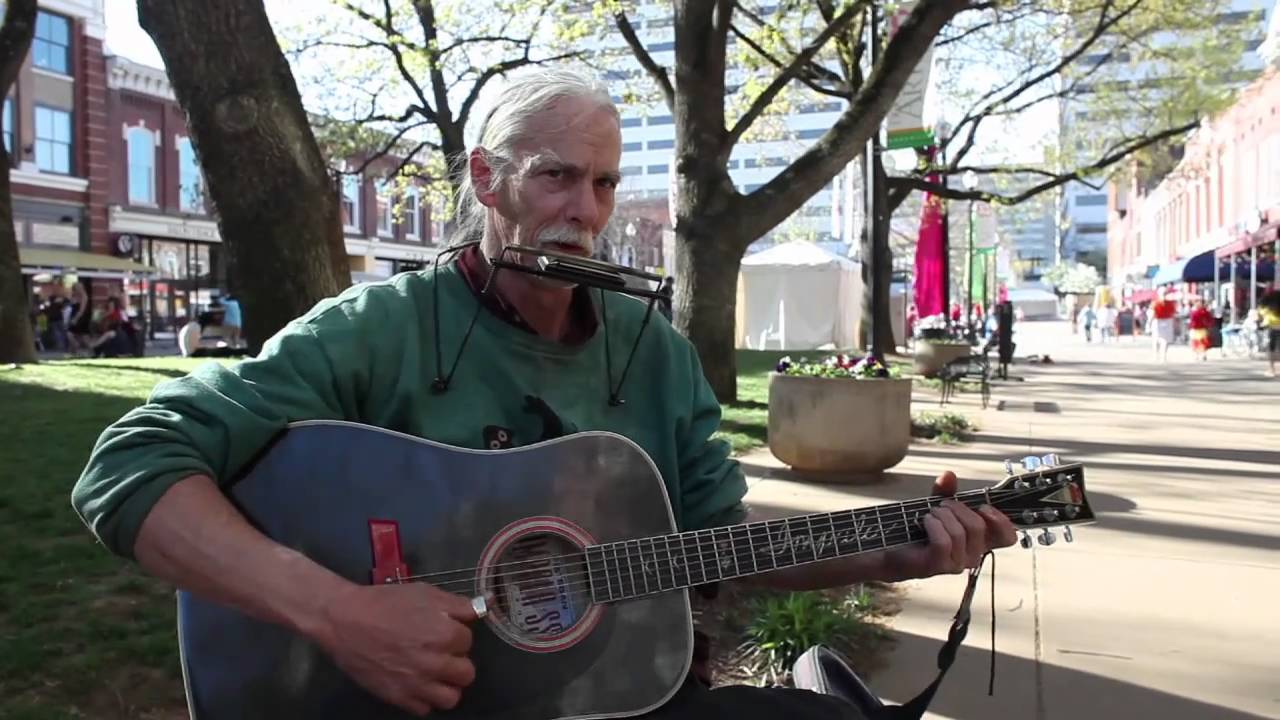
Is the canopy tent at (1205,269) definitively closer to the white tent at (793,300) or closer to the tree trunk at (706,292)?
the white tent at (793,300)

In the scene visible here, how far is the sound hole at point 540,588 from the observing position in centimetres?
171

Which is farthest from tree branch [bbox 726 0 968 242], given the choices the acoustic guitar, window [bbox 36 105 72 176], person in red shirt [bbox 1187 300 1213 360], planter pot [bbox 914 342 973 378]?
window [bbox 36 105 72 176]

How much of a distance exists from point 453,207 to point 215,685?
127 cm

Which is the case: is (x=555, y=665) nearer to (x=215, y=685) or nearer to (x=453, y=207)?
(x=215, y=685)

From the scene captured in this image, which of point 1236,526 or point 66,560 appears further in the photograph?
point 1236,526

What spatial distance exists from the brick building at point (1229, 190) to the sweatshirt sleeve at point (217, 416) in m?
22.0

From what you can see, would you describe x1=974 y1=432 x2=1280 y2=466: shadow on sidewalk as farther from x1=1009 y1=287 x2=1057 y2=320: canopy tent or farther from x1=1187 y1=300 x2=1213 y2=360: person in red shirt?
x1=1009 y1=287 x2=1057 y2=320: canopy tent

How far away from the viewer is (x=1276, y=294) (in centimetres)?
1875

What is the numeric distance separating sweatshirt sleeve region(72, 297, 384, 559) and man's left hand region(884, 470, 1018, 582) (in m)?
1.14

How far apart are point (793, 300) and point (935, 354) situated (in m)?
7.95

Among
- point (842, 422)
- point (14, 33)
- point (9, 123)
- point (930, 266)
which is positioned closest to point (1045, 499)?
point (842, 422)

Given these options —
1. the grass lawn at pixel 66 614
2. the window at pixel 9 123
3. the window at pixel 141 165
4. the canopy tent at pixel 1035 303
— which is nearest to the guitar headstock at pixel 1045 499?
the grass lawn at pixel 66 614

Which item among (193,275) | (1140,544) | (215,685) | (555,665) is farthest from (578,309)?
(193,275)

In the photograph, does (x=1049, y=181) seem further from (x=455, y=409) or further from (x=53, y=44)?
(x=53, y=44)
